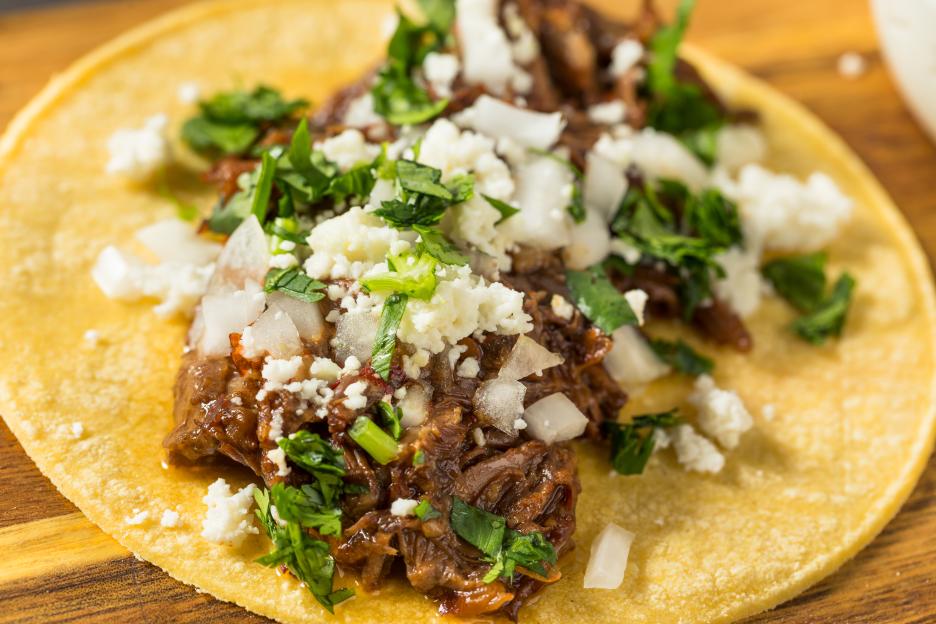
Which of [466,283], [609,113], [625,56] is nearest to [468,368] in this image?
[466,283]

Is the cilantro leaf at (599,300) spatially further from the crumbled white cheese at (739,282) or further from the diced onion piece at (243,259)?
the diced onion piece at (243,259)

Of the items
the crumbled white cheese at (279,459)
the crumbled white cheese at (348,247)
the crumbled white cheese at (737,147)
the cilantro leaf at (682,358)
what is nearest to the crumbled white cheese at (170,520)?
A: the crumbled white cheese at (279,459)

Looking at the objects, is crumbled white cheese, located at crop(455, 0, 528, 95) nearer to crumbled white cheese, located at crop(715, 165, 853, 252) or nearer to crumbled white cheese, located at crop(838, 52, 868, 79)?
crumbled white cheese, located at crop(715, 165, 853, 252)

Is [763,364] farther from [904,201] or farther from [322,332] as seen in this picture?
[322,332]

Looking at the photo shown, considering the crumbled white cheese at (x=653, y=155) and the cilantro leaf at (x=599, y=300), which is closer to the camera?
the cilantro leaf at (x=599, y=300)

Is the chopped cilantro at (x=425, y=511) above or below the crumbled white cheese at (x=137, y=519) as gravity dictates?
below
